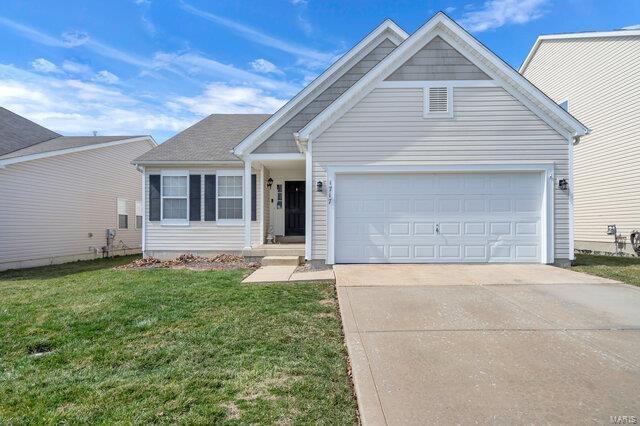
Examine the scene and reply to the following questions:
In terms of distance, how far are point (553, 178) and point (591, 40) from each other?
28.3 ft

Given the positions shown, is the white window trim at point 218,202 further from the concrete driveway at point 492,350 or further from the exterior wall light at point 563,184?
the exterior wall light at point 563,184

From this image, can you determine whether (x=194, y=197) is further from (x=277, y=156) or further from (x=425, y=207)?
(x=425, y=207)

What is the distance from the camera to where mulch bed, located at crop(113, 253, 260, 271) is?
998 cm

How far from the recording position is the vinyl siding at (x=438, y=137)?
8.65 meters

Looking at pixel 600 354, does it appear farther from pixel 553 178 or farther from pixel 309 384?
pixel 553 178

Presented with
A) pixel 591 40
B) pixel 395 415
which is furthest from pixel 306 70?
pixel 395 415

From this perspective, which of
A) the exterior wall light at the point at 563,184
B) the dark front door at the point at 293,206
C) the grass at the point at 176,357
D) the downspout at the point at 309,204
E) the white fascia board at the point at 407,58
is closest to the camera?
the grass at the point at 176,357

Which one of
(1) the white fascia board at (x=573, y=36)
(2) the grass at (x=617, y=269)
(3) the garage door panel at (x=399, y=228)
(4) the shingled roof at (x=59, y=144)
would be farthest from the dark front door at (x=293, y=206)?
(1) the white fascia board at (x=573, y=36)

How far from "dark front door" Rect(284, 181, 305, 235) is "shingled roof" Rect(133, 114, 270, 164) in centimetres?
231

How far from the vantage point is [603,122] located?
12906 mm

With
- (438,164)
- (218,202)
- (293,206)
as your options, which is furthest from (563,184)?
(218,202)

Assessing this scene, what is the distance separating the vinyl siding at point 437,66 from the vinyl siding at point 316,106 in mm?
2284

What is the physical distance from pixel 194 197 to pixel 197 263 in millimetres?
2371

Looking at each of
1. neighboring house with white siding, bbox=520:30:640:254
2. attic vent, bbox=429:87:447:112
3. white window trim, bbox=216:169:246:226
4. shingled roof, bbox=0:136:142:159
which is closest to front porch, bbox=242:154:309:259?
white window trim, bbox=216:169:246:226
